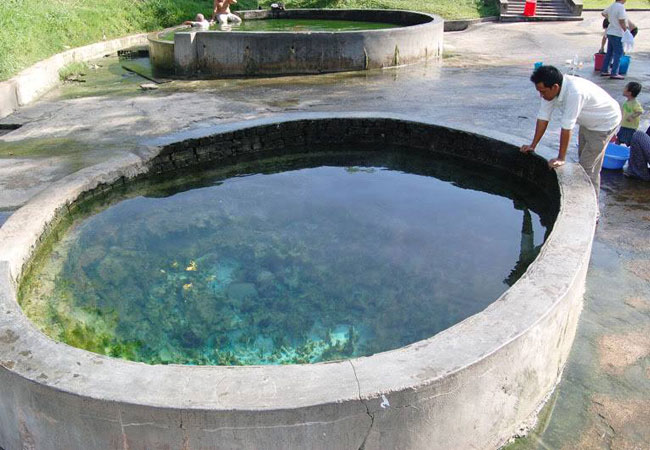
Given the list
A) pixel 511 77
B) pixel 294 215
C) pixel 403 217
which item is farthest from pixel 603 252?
pixel 511 77

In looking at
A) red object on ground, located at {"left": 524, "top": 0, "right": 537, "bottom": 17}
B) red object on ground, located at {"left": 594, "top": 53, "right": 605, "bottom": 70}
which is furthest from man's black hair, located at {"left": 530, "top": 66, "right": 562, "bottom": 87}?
red object on ground, located at {"left": 524, "top": 0, "right": 537, "bottom": 17}

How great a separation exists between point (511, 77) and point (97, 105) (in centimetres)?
827

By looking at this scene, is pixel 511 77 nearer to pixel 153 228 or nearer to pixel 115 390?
pixel 153 228

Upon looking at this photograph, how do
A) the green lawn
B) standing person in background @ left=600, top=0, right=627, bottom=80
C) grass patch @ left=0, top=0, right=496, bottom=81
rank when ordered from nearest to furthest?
standing person in background @ left=600, top=0, right=627, bottom=80 → the green lawn → grass patch @ left=0, top=0, right=496, bottom=81

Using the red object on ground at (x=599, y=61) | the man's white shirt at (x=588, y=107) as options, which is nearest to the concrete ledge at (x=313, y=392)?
the man's white shirt at (x=588, y=107)

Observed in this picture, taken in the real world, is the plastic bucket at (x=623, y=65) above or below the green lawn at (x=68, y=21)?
below

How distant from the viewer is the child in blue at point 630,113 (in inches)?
261

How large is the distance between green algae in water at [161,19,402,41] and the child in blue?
11.3 metres

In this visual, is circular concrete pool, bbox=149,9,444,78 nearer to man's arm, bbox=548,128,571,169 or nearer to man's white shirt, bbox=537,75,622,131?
man's white shirt, bbox=537,75,622,131

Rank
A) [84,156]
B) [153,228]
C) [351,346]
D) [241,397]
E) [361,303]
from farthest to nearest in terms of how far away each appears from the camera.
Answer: [84,156]
[153,228]
[361,303]
[351,346]
[241,397]

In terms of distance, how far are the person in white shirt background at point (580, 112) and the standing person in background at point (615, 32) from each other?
7293mm

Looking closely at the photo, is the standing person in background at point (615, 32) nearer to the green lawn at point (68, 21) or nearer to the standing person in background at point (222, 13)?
the standing person in background at point (222, 13)

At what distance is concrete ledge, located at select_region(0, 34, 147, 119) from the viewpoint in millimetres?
9922

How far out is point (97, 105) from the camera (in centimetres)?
1048
